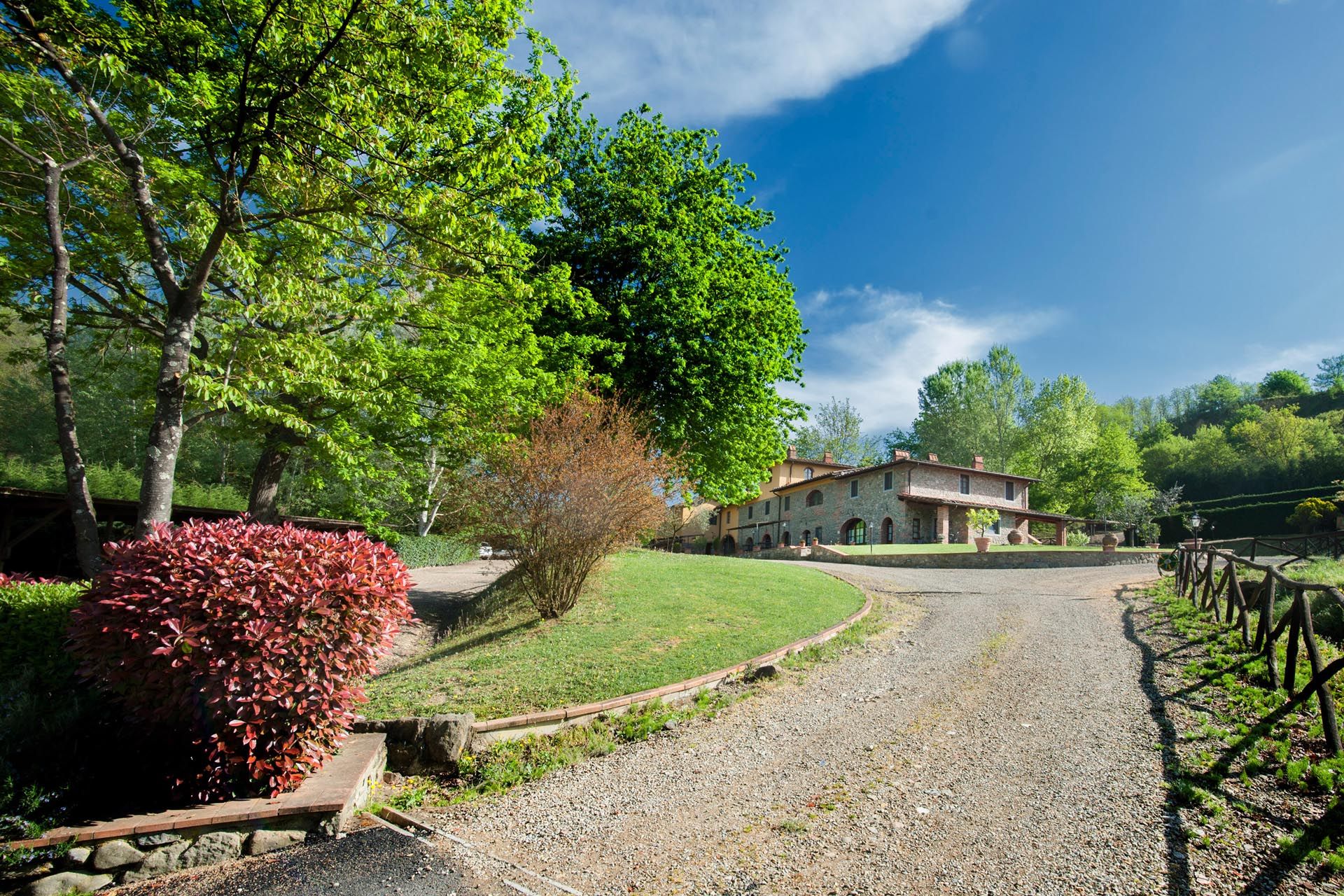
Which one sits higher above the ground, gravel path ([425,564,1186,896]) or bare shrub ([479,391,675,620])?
bare shrub ([479,391,675,620])

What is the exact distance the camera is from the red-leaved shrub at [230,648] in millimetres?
4102

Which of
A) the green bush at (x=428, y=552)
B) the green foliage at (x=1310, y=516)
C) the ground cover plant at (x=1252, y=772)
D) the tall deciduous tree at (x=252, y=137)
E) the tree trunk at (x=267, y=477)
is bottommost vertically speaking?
the green bush at (x=428, y=552)

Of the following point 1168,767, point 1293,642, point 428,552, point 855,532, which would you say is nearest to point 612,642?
point 1168,767

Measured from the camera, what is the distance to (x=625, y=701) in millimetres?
6465

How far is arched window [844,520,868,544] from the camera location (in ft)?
128

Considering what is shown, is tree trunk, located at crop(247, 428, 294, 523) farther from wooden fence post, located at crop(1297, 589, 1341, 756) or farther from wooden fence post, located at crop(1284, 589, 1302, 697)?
wooden fence post, located at crop(1284, 589, 1302, 697)

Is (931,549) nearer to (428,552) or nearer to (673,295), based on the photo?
(673,295)

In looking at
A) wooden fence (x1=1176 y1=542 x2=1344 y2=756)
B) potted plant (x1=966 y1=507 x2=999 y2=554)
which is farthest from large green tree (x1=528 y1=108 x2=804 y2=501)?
potted plant (x1=966 y1=507 x2=999 y2=554)

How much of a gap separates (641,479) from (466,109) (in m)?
6.32

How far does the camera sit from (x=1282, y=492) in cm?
4156

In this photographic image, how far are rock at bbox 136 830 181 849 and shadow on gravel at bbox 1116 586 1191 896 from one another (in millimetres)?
5662

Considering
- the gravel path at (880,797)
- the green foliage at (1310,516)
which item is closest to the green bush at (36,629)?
the gravel path at (880,797)

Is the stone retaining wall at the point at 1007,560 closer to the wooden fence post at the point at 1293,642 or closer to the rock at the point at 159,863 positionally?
the wooden fence post at the point at 1293,642

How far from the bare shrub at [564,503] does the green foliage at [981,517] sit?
2889 centimetres
